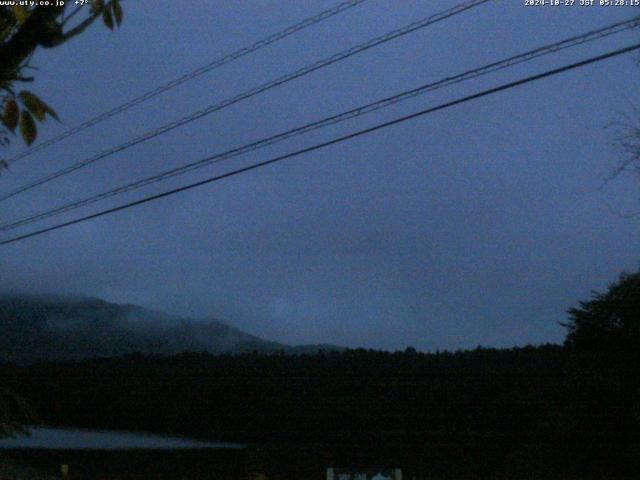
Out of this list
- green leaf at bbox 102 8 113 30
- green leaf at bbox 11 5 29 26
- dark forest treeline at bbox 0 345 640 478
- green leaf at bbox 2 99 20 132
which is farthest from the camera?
dark forest treeline at bbox 0 345 640 478

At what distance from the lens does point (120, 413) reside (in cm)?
1522

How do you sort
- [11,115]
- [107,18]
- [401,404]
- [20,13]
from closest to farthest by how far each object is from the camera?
[20,13] → [11,115] → [107,18] → [401,404]

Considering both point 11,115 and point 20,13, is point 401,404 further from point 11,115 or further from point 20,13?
point 20,13

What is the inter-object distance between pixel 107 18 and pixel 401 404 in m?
11.2

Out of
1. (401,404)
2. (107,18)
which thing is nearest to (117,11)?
(107,18)

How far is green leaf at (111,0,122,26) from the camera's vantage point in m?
2.92

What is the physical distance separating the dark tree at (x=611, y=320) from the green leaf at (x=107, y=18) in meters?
12.1

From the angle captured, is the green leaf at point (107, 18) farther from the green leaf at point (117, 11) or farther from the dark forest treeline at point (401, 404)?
the dark forest treeline at point (401, 404)

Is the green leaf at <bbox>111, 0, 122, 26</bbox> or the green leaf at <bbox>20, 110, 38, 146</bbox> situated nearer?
the green leaf at <bbox>20, 110, 38, 146</bbox>

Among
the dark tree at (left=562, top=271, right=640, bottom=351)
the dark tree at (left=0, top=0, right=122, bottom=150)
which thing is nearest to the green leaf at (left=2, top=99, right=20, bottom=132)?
the dark tree at (left=0, top=0, right=122, bottom=150)

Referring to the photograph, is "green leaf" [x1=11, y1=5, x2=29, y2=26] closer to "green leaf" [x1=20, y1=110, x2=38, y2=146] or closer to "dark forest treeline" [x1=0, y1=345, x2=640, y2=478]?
"green leaf" [x1=20, y1=110, x2=38, y2=146]

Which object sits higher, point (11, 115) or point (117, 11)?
point (117, 11)

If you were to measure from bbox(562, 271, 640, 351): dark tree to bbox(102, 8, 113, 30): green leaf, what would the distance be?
39.8 ft

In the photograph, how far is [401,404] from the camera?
1331 centimetres
